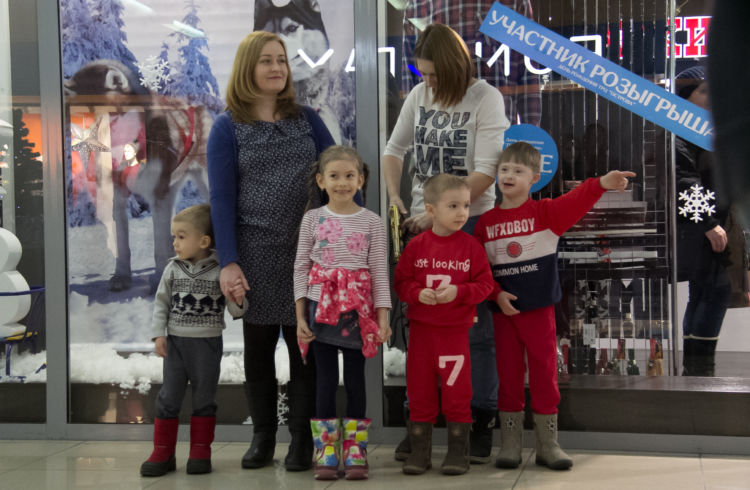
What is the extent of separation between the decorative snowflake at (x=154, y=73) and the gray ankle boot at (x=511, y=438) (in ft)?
6.40

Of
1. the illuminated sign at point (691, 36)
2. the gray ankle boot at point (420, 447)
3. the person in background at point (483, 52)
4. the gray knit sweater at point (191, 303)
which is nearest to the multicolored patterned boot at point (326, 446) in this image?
the gray ankle boot at point (420, 447)

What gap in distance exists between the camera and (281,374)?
3439 millimetres

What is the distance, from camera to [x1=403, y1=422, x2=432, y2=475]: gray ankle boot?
2.84 meters

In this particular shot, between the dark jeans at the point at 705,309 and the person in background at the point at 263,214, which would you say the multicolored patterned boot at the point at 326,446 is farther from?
the dark jeans at the point at 705,309

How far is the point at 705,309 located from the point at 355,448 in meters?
1.45

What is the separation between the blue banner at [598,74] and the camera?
3.14 metres

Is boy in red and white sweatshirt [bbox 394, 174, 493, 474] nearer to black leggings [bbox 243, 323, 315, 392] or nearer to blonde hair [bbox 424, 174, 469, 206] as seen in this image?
blonde hair [bbox 424, 174, 469, 206]

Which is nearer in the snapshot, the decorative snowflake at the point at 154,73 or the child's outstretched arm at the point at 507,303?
the child's outstretched arm at the point at 507,303

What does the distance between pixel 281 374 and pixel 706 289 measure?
5.66 feet

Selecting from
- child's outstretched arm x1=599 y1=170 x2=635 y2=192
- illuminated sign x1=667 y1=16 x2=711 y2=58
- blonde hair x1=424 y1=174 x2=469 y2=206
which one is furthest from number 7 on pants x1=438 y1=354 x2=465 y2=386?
illuminated sign x1=667 y1=16 x2=711 y2=58

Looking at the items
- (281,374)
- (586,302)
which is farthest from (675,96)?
(281,374)

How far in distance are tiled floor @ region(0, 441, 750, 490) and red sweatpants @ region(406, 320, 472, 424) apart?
0.73 feet

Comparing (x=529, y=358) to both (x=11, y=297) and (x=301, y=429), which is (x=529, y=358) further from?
(x=11, y=297)

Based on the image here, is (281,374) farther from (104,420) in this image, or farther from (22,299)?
(22,299)
